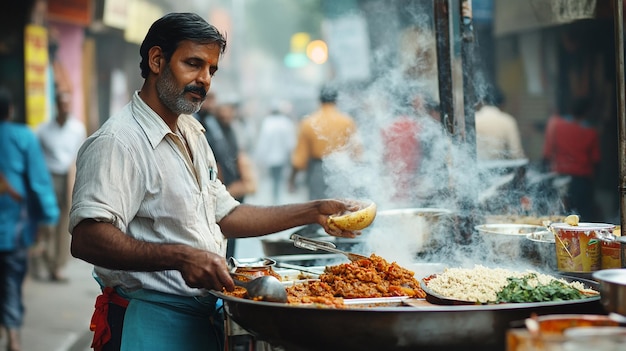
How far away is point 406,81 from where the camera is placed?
5184mm

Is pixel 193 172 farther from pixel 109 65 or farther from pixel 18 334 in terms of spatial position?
pixel 109 65

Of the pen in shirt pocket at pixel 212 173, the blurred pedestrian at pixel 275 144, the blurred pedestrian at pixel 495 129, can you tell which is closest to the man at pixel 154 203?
the pen in shirt pocket at pixel 212 173

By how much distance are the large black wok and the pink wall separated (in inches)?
375

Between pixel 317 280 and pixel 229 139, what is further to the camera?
pixel 229 139

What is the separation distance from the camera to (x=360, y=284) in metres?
3.12

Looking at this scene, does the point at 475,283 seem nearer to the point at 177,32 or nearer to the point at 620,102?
the point at 620,102

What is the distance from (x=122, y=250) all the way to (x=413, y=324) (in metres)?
1.17

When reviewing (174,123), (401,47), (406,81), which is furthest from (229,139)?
(174,123)

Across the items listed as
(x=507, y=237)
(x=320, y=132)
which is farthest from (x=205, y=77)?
(x=320, y=132)

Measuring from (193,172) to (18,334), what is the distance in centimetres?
402

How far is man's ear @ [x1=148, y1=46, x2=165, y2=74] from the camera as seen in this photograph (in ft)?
10.6

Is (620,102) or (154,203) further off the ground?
(620,102)

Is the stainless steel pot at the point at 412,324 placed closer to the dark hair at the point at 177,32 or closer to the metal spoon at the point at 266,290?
the metal spoon at the point at 266,290

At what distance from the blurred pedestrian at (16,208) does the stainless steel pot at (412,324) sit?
4.62m
